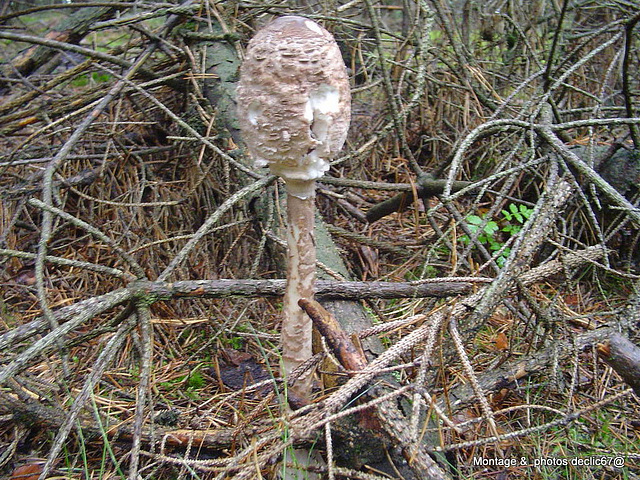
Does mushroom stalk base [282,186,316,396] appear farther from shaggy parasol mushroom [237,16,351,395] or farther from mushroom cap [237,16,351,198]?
mushroom cap [237,16,351,198]

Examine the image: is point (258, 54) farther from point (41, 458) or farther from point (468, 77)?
point (468, 77)

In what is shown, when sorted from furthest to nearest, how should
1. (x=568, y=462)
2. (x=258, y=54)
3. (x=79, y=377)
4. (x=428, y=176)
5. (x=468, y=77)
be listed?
(x=468, y=77), (x=428, y=176), (x=79, y=377), (x=568, y=462), (x=258, y=54)

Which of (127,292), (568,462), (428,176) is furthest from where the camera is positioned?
(428,176)

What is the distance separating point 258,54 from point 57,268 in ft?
7.04

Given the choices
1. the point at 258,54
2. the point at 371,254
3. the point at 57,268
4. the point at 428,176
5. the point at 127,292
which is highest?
the point at 258,54

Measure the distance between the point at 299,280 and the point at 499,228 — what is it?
195 cm

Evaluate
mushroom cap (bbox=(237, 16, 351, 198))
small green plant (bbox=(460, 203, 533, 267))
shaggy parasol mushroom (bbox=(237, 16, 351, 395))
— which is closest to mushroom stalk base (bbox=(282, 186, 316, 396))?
shaggy parasol mushroom (bbox=(237, 16, 351, 395))

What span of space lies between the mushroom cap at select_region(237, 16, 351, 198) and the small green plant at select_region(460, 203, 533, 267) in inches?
61.1

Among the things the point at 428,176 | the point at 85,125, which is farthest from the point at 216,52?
the point at 428,176

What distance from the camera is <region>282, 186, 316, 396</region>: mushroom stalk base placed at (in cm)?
169

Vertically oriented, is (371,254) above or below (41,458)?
below

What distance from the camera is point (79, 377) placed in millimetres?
2209

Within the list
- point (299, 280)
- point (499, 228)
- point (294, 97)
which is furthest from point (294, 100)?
point (499, 228)

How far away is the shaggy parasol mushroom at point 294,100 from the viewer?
1378mm
